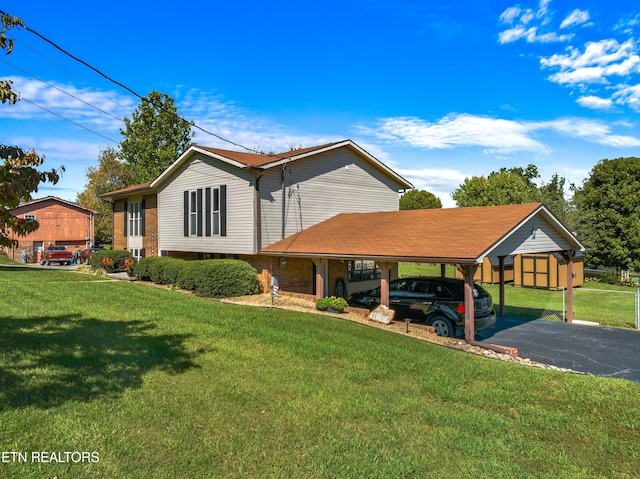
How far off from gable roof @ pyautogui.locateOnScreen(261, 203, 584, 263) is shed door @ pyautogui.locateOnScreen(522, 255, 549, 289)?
44.1ft

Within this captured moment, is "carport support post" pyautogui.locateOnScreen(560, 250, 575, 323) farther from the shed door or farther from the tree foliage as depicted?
the tree foliage

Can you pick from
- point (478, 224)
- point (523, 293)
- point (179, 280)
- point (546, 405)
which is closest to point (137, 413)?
point (546, 405)

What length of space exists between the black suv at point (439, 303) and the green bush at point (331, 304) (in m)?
1.65

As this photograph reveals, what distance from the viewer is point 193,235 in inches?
872

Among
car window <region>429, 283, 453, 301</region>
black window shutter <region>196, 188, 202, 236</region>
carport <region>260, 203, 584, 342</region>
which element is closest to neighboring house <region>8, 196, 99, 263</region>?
black window shutter <region>196, 188, 202, 236</region>

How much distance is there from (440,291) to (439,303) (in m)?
0.41

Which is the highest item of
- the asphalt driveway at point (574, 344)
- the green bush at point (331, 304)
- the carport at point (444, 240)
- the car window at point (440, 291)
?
the carport at point (444, 240)

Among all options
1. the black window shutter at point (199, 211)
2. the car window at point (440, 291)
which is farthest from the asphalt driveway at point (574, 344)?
the black window shutter at point (199, 211)

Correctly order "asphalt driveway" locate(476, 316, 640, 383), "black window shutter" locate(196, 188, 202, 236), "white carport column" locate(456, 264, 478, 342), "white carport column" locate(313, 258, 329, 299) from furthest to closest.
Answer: "black window shutter" locate(196, 188, 202, 236) < "white carport column" locate(313, 258, 329, 299) < "white carport column" locate(456, 264, 478, 342) < "asphalt driveway" locate(476, 316, 640, 383)

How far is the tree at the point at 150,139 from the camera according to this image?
51031 mm

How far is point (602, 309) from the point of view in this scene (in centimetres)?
2069

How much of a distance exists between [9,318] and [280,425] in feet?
25.5

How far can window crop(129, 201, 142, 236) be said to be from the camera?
92.1 ft

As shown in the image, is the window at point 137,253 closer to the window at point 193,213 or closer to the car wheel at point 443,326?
the window at point 193,213
